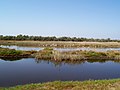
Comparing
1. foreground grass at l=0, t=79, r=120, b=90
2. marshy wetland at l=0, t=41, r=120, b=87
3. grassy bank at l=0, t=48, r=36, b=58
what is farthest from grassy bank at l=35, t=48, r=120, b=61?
foreground grass at l=0, t=79, r=120, b=90

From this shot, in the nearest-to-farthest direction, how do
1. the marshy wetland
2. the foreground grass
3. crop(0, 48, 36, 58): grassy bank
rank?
the foreground grass → the marshy wetland → crop(0, 48, 36, 58): grassy bank

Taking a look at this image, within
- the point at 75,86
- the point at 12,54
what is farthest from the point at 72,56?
the point at 75,86

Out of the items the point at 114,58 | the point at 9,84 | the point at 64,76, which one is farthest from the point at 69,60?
the point at 9,84

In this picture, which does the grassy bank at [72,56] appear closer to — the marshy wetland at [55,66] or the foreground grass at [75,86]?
the marshy wetland at [55,66]

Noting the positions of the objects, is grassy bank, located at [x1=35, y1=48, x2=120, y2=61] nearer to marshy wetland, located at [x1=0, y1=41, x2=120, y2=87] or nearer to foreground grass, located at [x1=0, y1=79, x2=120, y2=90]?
marshy wetland, located at [x1=0, y1=41, x2=120, y2=87]

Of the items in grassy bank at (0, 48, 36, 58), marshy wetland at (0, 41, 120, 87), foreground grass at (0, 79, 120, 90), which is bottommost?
marshy wetland at (0, 41, 120, 87)

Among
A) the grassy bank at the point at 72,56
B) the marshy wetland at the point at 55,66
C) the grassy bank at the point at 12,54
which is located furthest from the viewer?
the grassy bank at the point at 12,54

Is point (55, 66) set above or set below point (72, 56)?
below

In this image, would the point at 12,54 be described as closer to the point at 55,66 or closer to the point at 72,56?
the point at 72,56

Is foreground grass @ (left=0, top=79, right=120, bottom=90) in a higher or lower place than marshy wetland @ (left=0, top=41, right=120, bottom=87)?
higher

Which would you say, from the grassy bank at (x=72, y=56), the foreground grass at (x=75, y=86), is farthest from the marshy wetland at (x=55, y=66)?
the foreground grass at (x=75, y=86)

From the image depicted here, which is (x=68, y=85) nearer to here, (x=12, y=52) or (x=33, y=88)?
(x=33, y=88)

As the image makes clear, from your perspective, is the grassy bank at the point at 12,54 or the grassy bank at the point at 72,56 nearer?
the grassy bank at the point at 72,56

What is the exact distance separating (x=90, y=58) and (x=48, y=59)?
757cm
